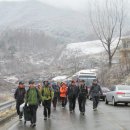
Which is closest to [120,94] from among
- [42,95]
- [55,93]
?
[55,93]

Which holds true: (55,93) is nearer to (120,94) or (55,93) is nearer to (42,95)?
(120,94)

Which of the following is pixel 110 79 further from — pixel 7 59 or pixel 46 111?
pixel 7 59

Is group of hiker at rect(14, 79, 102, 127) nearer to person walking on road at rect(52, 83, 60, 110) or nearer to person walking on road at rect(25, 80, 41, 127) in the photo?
person walking on road at rect(25, 80, 41, 127)

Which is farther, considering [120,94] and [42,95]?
[120,94]

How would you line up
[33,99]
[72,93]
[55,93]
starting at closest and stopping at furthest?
[33,99]
[72,93]
[55,93]

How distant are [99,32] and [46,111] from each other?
228ft

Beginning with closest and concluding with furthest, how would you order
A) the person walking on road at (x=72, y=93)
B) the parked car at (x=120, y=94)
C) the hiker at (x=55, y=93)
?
the person walking on road at (x=72, y=93)
the hiker at (x=55, y=93)
the parked car at (x=120, y=94)

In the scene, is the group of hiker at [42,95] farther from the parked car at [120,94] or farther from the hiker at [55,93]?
the parked car at [120,94]

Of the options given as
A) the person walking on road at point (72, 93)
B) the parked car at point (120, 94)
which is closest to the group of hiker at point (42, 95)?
the person walking on road at point (72, 93)

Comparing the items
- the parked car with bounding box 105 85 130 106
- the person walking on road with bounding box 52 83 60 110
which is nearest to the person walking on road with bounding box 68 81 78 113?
the person walking on road with bounding box 52 83 60 110

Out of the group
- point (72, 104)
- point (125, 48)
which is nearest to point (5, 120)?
point (72, 104)

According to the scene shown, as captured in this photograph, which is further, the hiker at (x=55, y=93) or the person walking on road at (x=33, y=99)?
the hiker at (x=55, y=93)

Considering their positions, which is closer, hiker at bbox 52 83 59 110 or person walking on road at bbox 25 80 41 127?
person walking on road at bbox 25 80 41 127

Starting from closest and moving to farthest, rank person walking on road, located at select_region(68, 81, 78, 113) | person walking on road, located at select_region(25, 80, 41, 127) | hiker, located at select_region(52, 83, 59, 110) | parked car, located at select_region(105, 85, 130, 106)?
person walking on road, located at select_region(25, 80, 41, 127) < person walking on road, located at select_region(68, 81, 78, 113) < hiker, located at select_region(52, 83, 59, 110) < parked car, located at select_region(105, 85, 130, 106)
